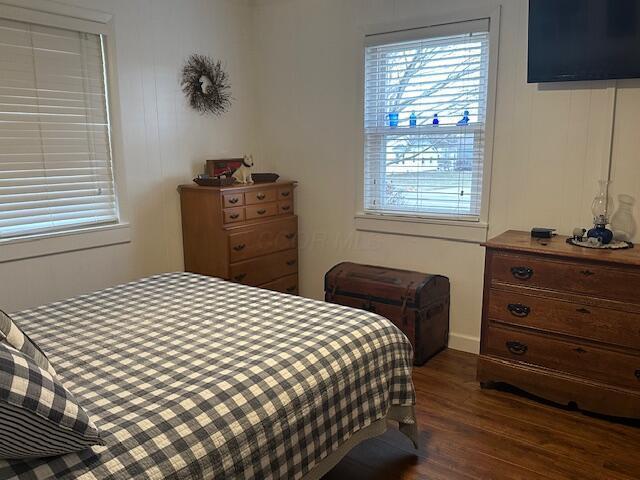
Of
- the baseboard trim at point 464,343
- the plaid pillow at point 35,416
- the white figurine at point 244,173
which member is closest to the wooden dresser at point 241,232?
the white figurine at point 244,173

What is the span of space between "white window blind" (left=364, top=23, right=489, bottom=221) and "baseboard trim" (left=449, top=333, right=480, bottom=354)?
2.64ft

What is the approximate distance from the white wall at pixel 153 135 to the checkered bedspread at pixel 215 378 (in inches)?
31.5

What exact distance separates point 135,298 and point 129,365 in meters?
0.79

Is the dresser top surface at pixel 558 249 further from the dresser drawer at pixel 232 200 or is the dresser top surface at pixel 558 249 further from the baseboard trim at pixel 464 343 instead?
the dresser drawer at pixel 232 200

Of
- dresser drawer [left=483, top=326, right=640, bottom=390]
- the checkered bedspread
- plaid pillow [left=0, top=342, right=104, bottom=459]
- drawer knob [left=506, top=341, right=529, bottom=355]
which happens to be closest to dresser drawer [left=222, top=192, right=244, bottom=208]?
the checkered bedspread

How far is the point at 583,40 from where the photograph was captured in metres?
2.79

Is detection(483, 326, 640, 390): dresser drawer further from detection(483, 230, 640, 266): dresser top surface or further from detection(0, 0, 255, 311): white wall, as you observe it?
detection(0, 0, 255, 311): white wall

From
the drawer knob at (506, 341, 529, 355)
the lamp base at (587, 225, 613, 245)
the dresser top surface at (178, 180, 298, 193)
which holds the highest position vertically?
the dresser top surface at (178, 180, 298, 193)

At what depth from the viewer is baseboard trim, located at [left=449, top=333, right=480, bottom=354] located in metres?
3.51

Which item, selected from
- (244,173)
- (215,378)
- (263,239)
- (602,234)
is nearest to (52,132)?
(244,173)

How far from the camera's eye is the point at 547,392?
2.77 metres

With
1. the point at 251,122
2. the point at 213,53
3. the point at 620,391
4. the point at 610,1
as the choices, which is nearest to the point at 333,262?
the point at 251,122

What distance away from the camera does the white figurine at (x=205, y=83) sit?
386 centimetres

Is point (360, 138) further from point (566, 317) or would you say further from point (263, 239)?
point (566, 317)
